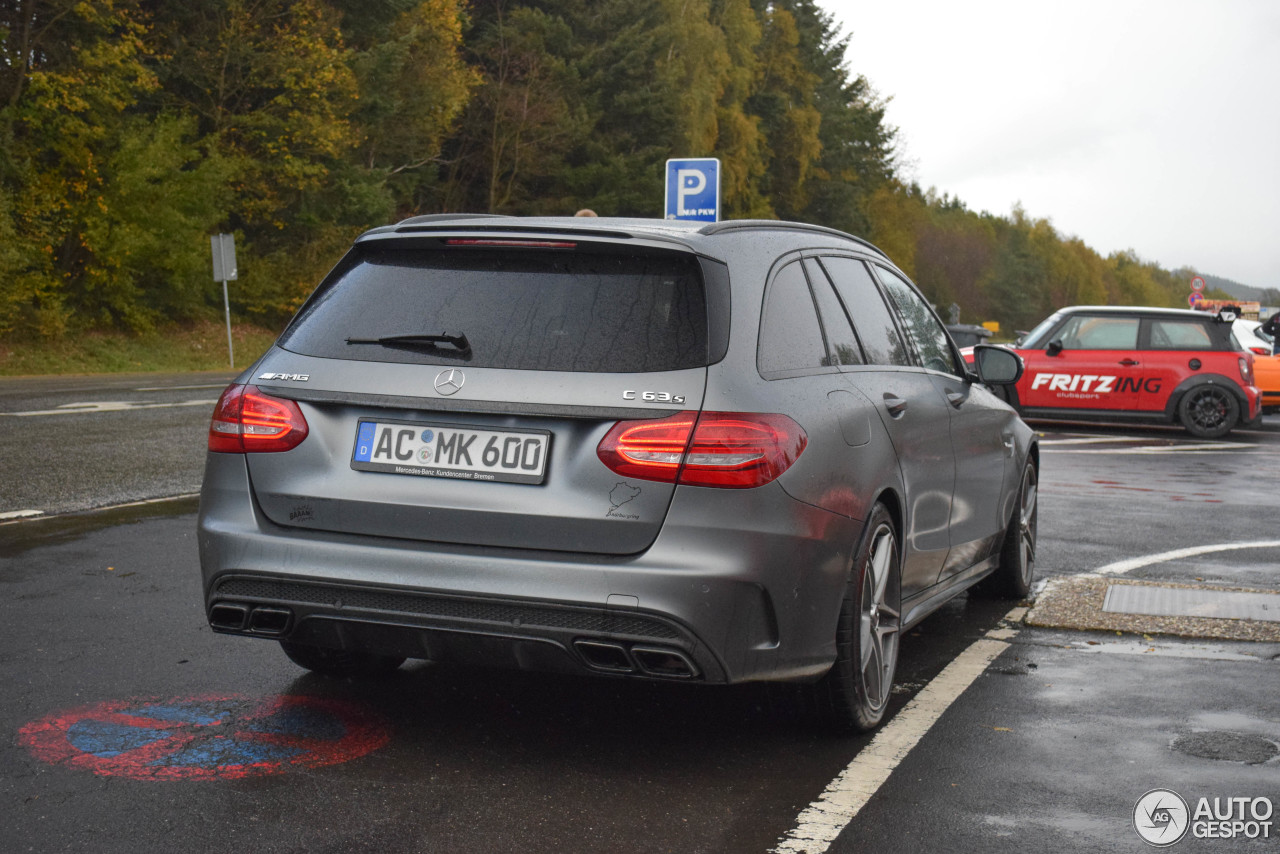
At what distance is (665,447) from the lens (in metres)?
3.83

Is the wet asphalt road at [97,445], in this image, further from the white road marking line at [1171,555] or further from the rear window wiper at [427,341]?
the white road marking line at [1171,555]

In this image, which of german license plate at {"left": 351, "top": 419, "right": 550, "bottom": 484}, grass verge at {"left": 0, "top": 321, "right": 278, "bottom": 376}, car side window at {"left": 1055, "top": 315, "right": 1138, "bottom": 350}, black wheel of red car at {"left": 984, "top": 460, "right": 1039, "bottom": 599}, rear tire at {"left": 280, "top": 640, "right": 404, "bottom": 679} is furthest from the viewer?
grass verge at {"left": 0, "top": 321, "right": 278, "bottom": 376}

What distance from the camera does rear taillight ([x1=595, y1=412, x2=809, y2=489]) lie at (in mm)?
3824

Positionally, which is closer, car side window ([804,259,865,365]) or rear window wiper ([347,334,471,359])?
rear window wiper ([347,334,471,359])

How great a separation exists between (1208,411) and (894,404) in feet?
52.2

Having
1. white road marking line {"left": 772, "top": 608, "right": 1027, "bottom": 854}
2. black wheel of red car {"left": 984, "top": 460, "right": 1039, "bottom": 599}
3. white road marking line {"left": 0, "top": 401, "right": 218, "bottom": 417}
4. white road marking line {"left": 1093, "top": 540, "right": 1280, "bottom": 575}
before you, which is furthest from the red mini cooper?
white road marking line {"left": 772, "top": 608, "right": 1027, "bottom": 854}

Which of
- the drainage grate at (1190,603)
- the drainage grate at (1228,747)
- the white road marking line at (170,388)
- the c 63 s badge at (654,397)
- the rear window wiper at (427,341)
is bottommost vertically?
the white road marking line at (170,388)

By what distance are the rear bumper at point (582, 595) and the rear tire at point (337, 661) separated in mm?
860

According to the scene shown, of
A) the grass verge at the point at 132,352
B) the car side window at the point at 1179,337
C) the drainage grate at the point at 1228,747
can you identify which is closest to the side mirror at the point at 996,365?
the drainage grate at the point at 1228,747

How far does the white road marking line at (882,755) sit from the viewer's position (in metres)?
3.57

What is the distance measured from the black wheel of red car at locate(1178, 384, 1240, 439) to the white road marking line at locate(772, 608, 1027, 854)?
47.6ft

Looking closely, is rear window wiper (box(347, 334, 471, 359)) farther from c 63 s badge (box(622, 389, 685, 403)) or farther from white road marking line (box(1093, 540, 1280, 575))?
white road marking line (box(1093, 540, 1280, 575))

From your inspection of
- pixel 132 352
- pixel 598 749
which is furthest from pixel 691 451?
pixel 132 352

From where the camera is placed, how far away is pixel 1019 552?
689 cm
